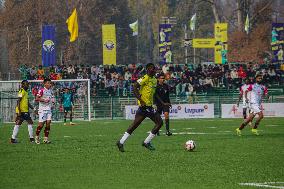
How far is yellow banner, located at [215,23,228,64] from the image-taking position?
61.3 m

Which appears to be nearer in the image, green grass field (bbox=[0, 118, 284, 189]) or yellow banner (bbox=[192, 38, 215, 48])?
green grass field (bbox=[0, 118, 284, 189])

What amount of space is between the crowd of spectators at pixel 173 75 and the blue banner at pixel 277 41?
3457 millimetres

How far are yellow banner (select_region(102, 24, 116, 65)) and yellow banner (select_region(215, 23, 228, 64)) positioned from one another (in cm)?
1035

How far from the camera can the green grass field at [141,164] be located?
50.8 feet

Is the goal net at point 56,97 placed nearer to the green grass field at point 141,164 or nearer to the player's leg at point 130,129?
the green grass field at point 141,164

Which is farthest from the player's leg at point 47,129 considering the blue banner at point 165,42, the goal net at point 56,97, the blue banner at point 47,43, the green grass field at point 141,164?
the blue banner at point 165,42

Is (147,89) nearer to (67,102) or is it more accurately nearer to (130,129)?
(130,129)

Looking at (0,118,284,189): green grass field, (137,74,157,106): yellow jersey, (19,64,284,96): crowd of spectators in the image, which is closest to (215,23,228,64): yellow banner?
(19,64,284,96): crowd of spectators

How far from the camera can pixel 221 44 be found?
202 feet

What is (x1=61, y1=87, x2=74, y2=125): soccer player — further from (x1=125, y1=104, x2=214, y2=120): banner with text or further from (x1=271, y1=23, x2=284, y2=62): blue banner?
(x1=271, y1=23, x2=284, y2=62): blue banner

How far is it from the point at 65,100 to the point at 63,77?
244 inches

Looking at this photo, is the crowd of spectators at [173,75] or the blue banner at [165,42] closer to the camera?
the crowd of spectators at [173,75]

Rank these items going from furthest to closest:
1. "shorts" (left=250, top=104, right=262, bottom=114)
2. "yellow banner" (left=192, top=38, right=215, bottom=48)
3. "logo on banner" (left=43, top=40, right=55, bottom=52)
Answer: "yellow banner" (left=192, top=38, right=215, bottom=48), "logo on banner" (left=43, top=40, right=55, bottom=52), "shorts" (left=250, top=104, right=262, bottom=114)

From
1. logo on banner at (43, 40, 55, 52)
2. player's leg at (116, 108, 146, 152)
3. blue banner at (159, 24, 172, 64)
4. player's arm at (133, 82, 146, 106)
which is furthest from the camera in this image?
blue banner at (159, 24, 172, 64)
